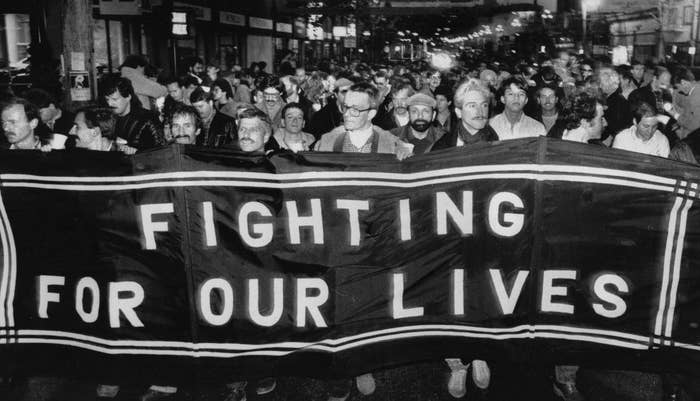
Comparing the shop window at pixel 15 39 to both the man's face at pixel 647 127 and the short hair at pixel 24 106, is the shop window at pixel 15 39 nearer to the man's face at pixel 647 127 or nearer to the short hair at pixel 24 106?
the short hair at pixel 24 106

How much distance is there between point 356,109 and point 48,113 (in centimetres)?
349

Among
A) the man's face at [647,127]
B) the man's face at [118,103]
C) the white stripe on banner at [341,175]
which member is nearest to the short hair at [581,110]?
the man's face at [647,127]

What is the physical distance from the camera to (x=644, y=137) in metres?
5.83

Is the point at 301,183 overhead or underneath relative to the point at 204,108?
underneath

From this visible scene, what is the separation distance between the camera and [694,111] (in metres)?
9.72

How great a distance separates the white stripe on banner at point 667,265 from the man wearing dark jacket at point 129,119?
459 cm

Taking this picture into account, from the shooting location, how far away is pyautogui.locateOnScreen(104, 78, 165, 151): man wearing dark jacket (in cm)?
705

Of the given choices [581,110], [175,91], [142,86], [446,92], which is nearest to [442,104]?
[446,92]

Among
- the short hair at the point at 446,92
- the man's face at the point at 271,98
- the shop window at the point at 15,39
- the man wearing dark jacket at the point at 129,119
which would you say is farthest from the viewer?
the shop window at the point at 15,39

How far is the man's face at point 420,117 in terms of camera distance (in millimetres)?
6938

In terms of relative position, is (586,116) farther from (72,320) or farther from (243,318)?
(72,320)

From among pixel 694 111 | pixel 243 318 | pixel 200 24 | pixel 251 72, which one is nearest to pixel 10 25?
pixel 251 72

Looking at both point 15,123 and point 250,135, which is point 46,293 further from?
point 250,135

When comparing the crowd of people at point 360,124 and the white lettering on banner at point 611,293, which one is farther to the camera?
the crowd of people at point 360,124
